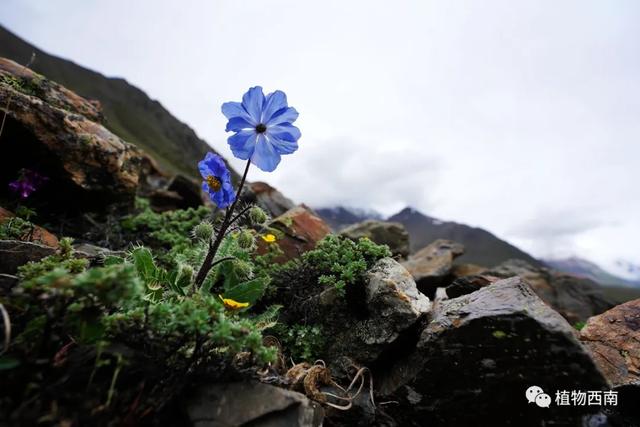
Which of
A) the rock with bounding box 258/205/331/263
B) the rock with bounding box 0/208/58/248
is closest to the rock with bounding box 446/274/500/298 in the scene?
the rock with bounding box 258/205/331/263

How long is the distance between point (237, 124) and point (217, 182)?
60cm

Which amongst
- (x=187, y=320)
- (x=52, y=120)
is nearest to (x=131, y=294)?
(x=187, y=320)

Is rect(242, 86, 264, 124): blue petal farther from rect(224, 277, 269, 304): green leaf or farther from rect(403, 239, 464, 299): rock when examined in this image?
rect(403, 239, 464, 299): rock

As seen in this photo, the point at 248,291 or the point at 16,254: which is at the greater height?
the point at 248,291

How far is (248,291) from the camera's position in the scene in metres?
3.83

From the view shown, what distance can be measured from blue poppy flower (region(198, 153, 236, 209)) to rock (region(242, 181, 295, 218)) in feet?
15.7

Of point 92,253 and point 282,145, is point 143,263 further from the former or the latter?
point 282,145

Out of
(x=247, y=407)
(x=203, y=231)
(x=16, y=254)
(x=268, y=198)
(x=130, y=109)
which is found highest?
(x=130, y=109)

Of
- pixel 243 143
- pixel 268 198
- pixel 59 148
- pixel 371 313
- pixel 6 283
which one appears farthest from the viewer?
pixel 268 198

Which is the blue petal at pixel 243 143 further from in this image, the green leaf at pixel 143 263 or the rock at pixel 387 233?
the rock at pixel 387 233

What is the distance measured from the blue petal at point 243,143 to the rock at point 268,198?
5.12 metres

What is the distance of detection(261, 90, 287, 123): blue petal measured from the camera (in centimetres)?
331

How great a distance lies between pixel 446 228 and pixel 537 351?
145029 millimetres

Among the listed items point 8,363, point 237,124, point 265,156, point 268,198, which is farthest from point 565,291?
point 8,363
